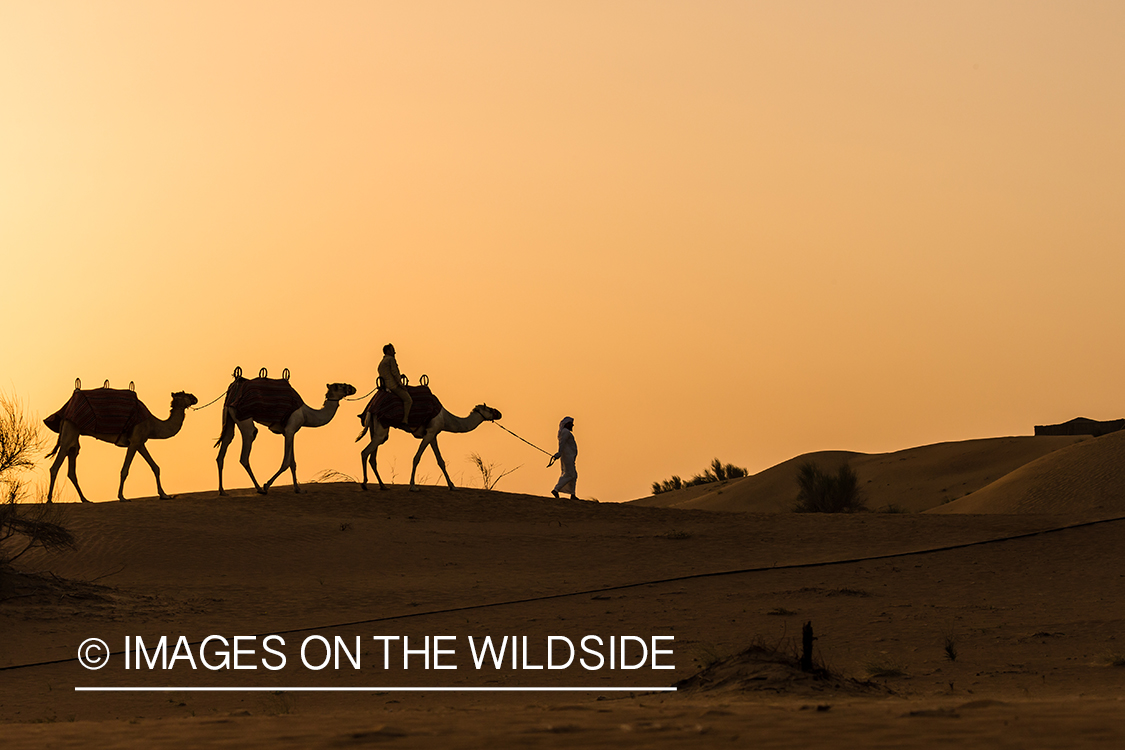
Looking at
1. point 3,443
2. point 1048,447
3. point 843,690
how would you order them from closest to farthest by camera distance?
point 843,690 → point 3,443 → point 1048,447

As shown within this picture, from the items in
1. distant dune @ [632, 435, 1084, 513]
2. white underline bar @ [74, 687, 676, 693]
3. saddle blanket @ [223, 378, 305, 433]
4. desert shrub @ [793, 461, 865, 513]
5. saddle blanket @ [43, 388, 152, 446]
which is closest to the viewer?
white underline bar @ [74, 687, 676, 693]

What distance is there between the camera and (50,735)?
991cm

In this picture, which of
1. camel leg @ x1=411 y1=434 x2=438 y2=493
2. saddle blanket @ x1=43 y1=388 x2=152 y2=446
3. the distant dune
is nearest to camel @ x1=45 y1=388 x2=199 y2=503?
saddle blanket @ x1=43 y1=388 x2=152 y2=446

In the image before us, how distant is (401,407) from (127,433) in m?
5.95

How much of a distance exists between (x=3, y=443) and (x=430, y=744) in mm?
16445

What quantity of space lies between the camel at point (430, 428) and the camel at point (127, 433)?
3.98 m

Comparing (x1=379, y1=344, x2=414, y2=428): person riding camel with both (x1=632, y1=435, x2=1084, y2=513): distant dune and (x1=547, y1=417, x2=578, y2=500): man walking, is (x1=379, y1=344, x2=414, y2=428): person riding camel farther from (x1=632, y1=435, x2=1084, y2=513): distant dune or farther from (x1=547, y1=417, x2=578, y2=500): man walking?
(x1=632, y1=435, x2=1084, y2=513): distant dune

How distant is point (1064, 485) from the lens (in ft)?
123

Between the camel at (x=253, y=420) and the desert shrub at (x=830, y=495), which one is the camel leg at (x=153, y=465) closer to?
the camel at (x=253, y=420)

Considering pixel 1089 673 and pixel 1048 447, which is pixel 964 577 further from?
pixel 1048 447

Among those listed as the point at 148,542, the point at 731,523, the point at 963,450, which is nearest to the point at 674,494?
the point at 963,450

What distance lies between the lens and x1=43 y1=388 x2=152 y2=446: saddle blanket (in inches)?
1079

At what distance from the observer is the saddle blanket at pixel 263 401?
28.8m

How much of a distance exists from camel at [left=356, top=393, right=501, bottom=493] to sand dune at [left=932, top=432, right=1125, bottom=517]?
14.8 metres
